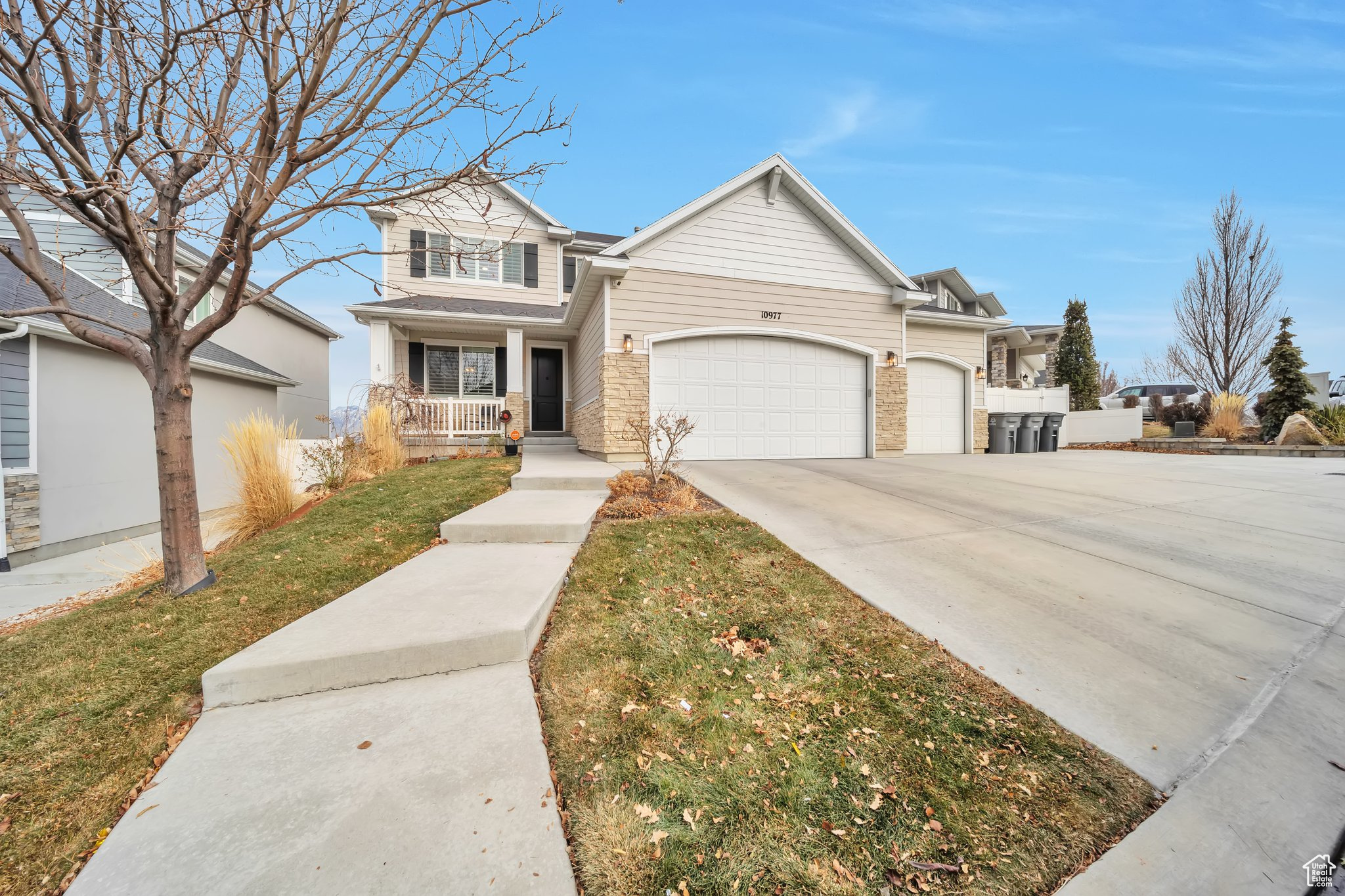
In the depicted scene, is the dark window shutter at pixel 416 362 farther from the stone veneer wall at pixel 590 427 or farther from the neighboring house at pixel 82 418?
the stone veneer wall at pixel 590 427

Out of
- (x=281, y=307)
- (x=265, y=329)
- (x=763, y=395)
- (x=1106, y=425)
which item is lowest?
(x=1106, y=425)

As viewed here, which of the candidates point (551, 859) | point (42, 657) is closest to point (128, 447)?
point (42, 657)

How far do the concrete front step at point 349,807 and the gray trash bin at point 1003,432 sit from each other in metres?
13.1

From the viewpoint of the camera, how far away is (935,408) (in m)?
11.4

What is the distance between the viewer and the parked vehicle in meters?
20.3

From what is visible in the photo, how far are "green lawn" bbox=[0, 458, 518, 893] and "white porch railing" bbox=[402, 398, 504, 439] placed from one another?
6086mm

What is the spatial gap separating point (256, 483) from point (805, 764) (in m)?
6.17

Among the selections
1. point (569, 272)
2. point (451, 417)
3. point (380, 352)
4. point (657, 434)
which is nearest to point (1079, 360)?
point (569, 272)

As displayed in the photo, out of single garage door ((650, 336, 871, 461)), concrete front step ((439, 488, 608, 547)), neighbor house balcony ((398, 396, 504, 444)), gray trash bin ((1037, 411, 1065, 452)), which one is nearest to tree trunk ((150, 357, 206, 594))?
concrete front step ((439, 488, 608, 547))

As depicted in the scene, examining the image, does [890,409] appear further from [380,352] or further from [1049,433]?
[380,352]

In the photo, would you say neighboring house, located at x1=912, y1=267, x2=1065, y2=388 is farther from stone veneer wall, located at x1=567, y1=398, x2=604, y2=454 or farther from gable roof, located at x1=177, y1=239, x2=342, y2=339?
gable roof, located at x1=177, y1=239, x2=342, y2=339

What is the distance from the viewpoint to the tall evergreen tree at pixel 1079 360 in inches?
712

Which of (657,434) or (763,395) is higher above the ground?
(763,395)

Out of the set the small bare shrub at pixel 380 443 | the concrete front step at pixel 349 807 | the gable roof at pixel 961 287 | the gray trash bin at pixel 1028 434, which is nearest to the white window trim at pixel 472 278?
the small bare shrub at pixel 380 443
